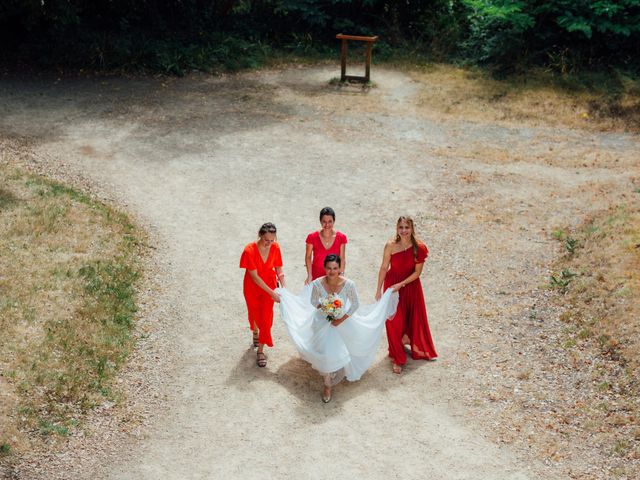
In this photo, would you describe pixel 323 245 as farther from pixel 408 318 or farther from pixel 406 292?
pixel 408 318

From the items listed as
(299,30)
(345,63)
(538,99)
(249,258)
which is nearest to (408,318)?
(249,258)

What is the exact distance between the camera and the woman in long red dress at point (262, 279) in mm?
9398

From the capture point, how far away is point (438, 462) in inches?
331

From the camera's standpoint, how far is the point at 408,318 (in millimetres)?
10172

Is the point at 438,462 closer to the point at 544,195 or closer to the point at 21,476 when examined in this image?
the point at 21,476

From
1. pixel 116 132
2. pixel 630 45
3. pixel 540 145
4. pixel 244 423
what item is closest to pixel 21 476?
pixel 244 423

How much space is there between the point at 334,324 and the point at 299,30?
18170 millimetres

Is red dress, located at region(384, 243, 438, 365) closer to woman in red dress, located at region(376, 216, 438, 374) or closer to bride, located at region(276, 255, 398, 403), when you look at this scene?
woman in red dress, located at region(376, 216, 438, 374)

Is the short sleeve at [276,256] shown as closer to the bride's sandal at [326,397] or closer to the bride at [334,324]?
the bride at [334,324]

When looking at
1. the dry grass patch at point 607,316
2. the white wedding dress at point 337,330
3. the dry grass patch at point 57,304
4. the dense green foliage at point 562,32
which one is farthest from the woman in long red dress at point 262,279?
the dense green foliage at point 562,32

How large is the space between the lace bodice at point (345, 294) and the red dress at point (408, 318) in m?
0.83

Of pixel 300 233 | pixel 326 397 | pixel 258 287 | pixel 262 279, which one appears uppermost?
pixel 262 279

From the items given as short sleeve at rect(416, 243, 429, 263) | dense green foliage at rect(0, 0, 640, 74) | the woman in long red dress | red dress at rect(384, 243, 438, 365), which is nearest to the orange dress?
the woman in long red dress

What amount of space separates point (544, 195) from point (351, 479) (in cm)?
907
